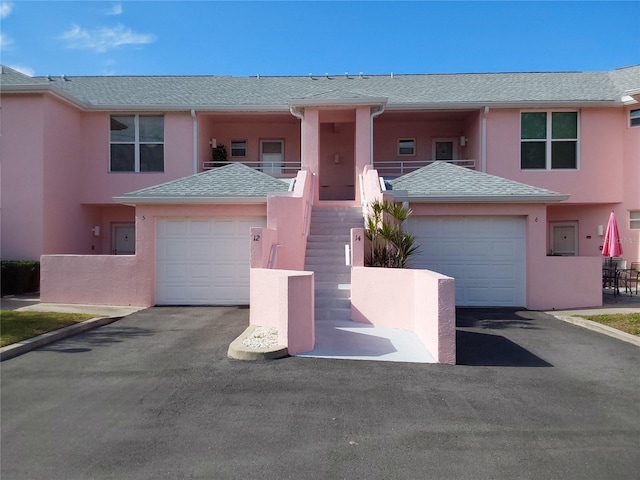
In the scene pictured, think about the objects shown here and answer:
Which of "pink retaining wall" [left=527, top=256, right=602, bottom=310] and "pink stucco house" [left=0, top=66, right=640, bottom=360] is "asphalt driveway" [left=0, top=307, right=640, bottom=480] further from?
"pink retaining wall" [left=527, top=256, right=602, bottom=310]

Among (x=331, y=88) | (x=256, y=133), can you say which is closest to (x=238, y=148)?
(x=256, y=133)

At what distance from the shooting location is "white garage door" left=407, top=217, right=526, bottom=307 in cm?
1216

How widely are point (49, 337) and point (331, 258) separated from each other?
6.54 metres

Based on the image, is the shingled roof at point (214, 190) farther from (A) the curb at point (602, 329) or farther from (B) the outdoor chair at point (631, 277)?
(B) the outdoor chair at point (631, 277)

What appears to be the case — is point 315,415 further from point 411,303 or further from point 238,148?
point 238,148

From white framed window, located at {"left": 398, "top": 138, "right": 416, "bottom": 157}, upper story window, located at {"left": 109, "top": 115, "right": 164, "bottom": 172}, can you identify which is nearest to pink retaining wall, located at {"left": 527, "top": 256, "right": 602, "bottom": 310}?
white framed window, located at {"left": 398, "top": 138, "right": 416, "bottom": 157}

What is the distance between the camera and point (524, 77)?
1939 cm

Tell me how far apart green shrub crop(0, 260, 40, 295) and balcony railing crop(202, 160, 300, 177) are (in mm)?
6790

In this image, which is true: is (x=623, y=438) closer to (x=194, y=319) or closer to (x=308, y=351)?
(x=308, y=351)

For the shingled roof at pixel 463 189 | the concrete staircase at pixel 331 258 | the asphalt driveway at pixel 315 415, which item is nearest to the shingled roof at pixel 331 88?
the shingled roof at pixel 463 189

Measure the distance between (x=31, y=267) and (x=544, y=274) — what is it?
15.0 metres

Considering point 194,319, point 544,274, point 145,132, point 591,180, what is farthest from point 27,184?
point 591,180

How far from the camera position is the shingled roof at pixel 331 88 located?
1622 cm

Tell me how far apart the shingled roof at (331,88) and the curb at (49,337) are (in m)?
9.05
